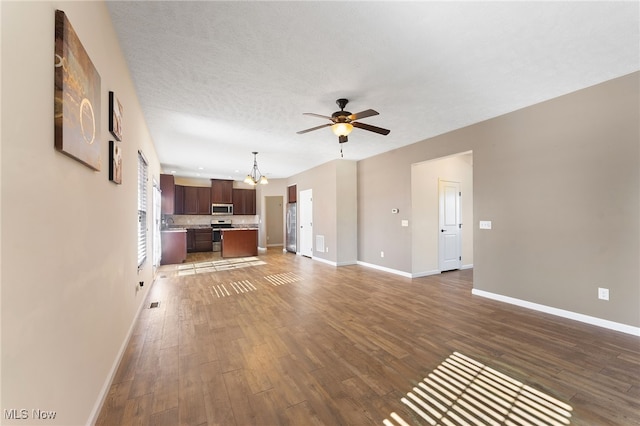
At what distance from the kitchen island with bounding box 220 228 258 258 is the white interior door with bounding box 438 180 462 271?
5.46 meters

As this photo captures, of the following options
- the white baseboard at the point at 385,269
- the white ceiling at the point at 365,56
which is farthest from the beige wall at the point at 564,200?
the white baseboard at the point at 385,269

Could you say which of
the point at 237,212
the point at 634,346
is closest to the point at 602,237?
the point at 634,346

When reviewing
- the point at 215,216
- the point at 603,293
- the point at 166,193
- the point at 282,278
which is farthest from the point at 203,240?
the point at 603,293

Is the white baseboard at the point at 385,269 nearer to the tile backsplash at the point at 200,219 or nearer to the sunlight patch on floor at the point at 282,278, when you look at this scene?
the sunlight patch on floor at the point at 282,278

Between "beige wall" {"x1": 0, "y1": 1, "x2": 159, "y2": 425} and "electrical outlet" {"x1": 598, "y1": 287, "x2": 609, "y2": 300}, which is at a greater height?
"beige wall" {"x1": 0, "y1": 1, "x2": 159, "y2": 425}

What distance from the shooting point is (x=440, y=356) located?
2.32m

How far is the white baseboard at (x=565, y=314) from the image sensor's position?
2.77 metres

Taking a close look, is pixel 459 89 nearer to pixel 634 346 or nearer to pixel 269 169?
pixel 634 346

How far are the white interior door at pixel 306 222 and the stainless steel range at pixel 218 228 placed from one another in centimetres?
331

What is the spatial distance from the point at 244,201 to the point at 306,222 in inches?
132

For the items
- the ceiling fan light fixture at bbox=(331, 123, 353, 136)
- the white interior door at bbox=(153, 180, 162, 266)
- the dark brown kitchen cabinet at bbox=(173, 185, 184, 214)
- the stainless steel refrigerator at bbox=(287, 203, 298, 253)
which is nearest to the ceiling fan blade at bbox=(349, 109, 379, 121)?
the ceiling fan light fixture at bbox=(331, 123, 353, 136)

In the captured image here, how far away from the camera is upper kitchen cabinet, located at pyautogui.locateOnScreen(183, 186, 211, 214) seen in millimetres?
9219

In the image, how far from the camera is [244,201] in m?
10.1

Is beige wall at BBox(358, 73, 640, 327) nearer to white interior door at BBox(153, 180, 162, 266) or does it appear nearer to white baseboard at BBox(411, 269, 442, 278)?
white baseboard at BBox(411, 269, 442, 278)
